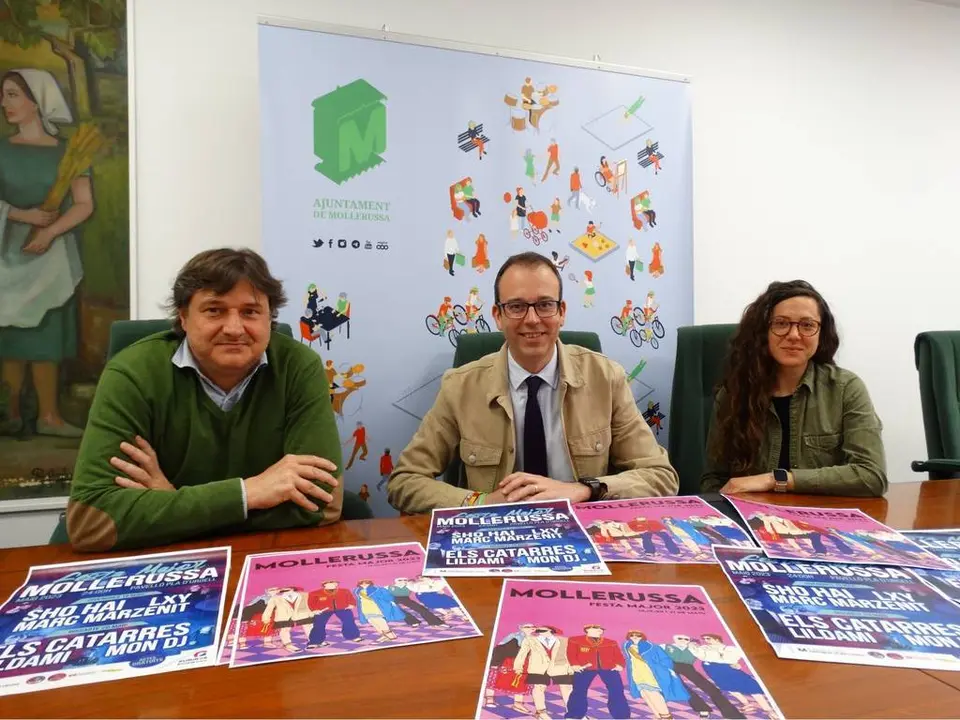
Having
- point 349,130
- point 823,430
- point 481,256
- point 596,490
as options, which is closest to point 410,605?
point 596,490

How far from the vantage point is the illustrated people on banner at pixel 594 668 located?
57 centimetres

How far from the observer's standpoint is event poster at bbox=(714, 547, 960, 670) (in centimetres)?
67

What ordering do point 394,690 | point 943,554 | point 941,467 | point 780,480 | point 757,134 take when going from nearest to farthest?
point 394,690 < point 943,554 < point 780,480 < point 941,467 < point 757,134

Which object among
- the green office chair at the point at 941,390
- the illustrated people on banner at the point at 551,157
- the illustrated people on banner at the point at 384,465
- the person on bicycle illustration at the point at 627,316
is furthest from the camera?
the person on bicycle illustration at the point at 627,316

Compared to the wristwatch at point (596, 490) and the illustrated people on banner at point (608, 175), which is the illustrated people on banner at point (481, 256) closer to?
the illustrated people on banner at point (608, 175)

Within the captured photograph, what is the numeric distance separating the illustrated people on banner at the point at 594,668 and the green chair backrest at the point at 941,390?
1.69m

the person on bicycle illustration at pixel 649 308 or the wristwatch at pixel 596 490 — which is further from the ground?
the person on bicycle illustration at pixel 649 308

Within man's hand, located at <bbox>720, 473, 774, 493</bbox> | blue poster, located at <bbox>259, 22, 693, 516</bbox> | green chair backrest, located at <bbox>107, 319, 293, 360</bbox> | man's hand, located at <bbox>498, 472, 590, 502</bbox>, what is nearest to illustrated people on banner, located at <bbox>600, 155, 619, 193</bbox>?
blue poster, located at <bbox>259, 22, 693, 516</bbox>

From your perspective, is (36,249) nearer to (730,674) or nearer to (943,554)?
(730,674)

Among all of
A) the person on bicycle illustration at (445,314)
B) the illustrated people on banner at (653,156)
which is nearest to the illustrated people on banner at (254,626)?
the person on bicycle illustration at (445,314)

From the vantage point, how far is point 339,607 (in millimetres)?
768

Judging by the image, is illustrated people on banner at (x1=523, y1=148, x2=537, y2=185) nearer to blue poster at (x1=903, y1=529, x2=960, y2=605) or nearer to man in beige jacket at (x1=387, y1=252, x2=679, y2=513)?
man in beige jacket at (x1=387, y1=252, x2=679, y2=513)

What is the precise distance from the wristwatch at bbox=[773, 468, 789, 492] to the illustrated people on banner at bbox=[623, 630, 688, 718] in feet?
2.81

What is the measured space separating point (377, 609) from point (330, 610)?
0.20 feet
